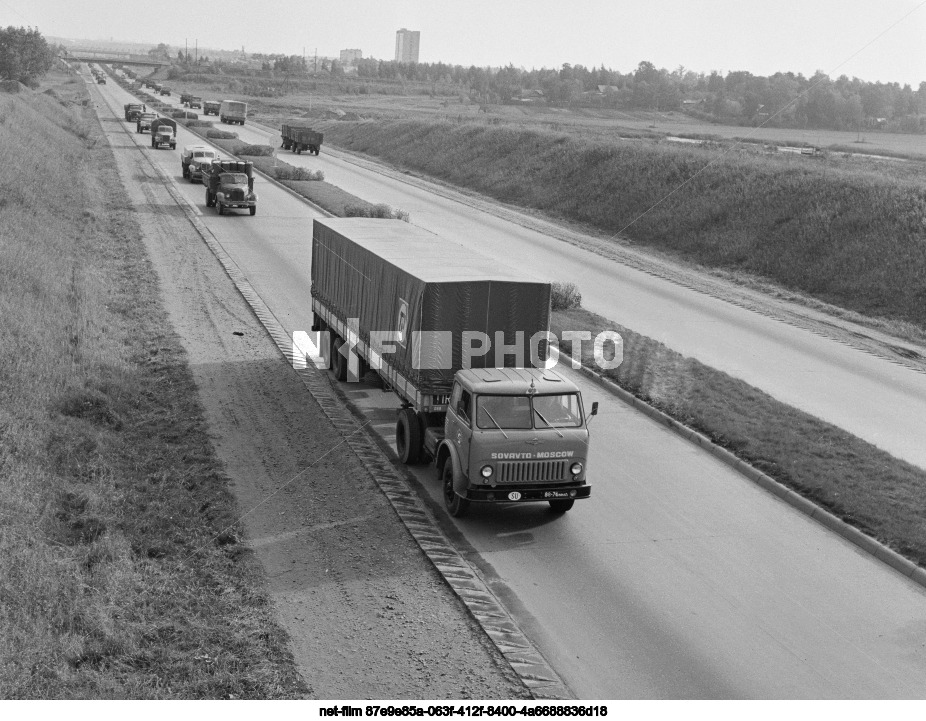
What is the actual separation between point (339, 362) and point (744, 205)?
90.1 feet

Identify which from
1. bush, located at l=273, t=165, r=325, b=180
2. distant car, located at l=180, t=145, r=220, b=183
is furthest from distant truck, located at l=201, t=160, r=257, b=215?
bush, located at l=273, t=165, r=325, b=180

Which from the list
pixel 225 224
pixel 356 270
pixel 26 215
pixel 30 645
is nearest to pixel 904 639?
pixel 30 645

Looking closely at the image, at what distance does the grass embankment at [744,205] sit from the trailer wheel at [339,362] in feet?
61.8

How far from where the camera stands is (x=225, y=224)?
39469 millimetres

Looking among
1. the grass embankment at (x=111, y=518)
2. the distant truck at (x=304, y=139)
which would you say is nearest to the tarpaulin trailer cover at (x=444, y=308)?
the grass embankment at (x=111, y=518)

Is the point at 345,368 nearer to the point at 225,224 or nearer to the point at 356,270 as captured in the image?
the point at 356,270

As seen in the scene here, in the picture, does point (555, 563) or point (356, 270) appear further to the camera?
point (356, 270)

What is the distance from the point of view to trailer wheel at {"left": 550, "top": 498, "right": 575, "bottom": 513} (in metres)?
14.2

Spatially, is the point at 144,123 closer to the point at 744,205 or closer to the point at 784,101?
the point at 744,205

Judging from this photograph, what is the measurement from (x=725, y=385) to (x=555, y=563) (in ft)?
30.8

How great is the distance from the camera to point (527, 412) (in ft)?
46.0

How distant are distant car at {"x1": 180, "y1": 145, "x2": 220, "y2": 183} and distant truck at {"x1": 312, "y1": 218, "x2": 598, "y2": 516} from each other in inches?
1306

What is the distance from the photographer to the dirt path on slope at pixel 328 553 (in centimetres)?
1011

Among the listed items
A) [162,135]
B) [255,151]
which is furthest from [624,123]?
[162,135]
